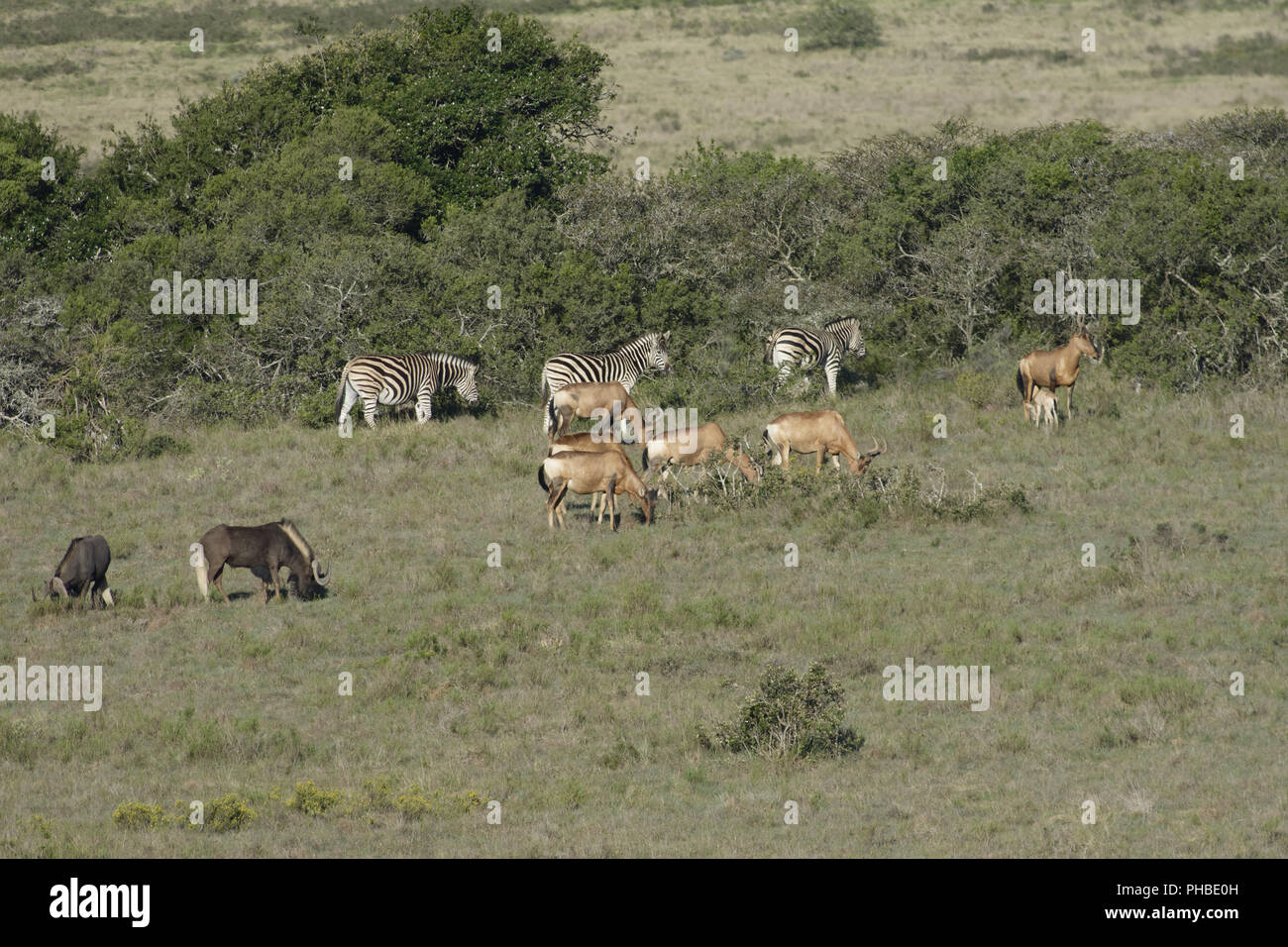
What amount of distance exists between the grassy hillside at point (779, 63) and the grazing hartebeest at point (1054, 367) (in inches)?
1052

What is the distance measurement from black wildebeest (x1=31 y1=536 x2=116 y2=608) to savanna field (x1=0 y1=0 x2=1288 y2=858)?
9.9 inches

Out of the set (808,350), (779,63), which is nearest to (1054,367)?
(808,350)

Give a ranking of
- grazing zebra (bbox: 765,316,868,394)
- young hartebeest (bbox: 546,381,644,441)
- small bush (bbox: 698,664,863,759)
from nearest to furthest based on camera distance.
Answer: small bush (bbox: 698,664,863,759)
young hartebeest (bbox: 546,381,644,441)
grazing zebra (bbox: 765,316,868,394)

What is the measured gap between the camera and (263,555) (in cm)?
1727

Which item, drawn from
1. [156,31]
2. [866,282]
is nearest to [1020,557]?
[866,282]

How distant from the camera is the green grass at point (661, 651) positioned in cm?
1147

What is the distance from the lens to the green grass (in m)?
11.5

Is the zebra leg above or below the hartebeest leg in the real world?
above

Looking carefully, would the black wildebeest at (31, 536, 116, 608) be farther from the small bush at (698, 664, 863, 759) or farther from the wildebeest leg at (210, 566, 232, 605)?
the small bush at (698, 664, 863, 759)

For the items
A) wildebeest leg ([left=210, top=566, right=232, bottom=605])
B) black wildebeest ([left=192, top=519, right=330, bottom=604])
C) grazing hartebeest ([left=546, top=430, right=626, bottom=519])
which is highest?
grazing hartebeest ([left=546, top=430, right=626, bottom=519])

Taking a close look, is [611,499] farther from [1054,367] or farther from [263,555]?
[1054,367]

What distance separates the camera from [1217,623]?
1581 centimetres

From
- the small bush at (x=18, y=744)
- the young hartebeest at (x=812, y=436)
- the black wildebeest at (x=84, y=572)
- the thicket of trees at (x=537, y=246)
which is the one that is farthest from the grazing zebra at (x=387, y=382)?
the small bush at (x=18, y=744)

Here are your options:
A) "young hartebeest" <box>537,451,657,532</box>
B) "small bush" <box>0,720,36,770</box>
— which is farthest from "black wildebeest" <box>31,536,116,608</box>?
"young hartebeest" <box>537,451,657,532</box>
